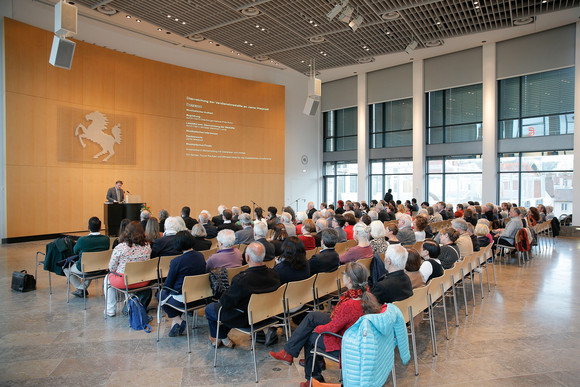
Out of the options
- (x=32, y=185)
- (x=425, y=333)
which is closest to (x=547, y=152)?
(x=425, y=333)

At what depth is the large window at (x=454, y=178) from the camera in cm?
1524

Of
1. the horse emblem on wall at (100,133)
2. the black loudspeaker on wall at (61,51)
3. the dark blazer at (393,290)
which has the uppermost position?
the black loudspeaker on wall at (61,51)

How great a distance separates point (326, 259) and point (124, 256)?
2540 millimetres

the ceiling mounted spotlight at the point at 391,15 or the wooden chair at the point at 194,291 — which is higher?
the ceiling mounted spotlight at the point at 391,15

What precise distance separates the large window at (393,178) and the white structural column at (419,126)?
66cm

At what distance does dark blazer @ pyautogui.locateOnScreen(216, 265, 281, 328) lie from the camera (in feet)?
11.6

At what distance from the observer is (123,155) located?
506 inches

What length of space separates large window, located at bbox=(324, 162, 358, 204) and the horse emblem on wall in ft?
35.5

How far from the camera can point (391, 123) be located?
696 inches

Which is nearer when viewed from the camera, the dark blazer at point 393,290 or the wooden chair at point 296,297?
the dark blazer at point 393,290

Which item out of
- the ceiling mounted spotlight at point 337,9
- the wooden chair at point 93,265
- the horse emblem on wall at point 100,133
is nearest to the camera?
the wooden chair at point 93,265

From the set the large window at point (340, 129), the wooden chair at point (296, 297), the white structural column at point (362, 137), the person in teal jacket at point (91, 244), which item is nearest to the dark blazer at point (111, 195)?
the person in teal jacket at point (91, 244)

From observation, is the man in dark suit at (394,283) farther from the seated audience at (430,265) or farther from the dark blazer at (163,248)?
the dark blazer at (163,248)

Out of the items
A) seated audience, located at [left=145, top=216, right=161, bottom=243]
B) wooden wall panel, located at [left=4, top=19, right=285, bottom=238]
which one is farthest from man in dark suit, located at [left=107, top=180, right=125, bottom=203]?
seated audience, located at [left=145, top=216, right=161, bottom=243]
